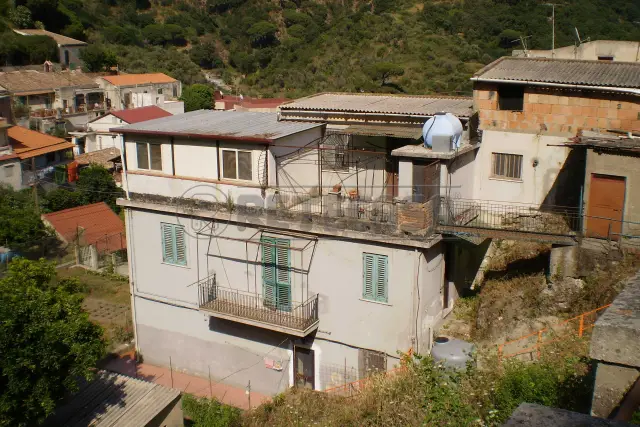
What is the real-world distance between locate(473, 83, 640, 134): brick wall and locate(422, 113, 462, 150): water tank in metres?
2.98

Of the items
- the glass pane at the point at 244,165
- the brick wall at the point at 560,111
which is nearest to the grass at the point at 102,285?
the glass pane at the point at 244,165

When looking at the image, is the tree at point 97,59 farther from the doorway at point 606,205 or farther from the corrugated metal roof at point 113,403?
the doorway at point 606,205

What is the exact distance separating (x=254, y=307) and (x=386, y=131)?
6.49 metres

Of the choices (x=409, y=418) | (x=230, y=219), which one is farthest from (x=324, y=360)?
(x=409, y=418)

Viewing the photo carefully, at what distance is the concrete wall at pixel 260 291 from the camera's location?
16.5 metres

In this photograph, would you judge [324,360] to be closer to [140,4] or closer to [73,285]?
[73,285]

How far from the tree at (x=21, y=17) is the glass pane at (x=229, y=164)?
224 feet

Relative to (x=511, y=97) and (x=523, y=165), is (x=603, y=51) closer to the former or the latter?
(x=511, y=97)

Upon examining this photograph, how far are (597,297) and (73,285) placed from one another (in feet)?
42.6

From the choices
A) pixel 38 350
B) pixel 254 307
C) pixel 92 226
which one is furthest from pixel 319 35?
pixel 38 350

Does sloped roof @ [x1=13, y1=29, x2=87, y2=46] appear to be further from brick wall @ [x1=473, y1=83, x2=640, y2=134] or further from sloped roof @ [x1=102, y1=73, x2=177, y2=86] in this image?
brick wall @ [x1=473, y1=83, x2=640, y2=134]

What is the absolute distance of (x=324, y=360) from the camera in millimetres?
17953

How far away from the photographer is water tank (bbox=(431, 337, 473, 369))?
13.9 metres

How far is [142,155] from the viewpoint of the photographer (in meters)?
19.8
